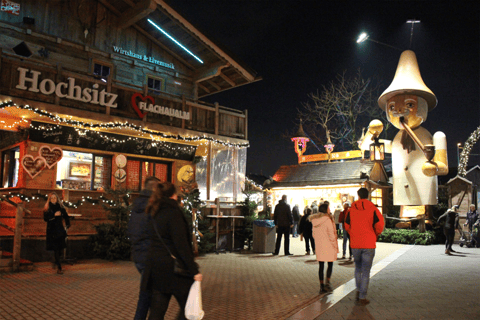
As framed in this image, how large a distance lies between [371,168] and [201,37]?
12.9 meters

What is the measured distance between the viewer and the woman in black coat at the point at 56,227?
9.60 metres

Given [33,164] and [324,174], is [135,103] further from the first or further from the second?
[324,174]

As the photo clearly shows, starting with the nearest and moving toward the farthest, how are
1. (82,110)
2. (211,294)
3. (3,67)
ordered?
(211,294) → (3,67) → (82,110)

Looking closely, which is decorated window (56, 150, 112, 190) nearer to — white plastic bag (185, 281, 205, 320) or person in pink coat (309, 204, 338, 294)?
person in pink coat (309, 204, 338, 294)

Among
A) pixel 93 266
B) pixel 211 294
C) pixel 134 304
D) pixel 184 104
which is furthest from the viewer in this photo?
pixel 184 104

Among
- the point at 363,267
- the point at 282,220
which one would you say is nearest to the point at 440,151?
the point at 282,220

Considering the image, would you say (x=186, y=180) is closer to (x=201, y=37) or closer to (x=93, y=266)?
(x=201, y=37)

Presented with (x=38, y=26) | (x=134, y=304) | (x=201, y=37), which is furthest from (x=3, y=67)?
(x=134, y=304)

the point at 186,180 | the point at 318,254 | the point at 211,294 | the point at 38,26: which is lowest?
the point at 211,294

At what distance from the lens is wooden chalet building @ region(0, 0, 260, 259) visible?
13.0 m

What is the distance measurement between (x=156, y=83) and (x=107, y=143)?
3.98 m

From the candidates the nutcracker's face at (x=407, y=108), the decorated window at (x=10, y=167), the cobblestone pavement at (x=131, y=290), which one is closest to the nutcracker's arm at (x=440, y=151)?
the nutcracker's face at (x=407, y=108)

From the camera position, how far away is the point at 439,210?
68.4 ft

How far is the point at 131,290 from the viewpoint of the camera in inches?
307
